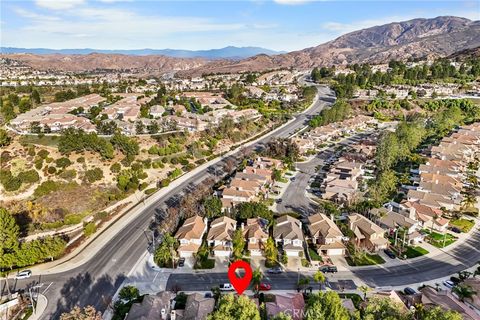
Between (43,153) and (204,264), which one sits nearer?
(204,264)

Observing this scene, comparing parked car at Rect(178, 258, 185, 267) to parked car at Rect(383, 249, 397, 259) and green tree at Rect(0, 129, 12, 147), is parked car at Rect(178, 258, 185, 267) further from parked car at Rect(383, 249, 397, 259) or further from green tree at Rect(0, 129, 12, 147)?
green tree at Rect(0, 129, 12, 147)

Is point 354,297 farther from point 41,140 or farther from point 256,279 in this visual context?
point 41,140

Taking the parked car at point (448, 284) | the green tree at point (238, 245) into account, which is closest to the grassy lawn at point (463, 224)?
the parked car at point (448, 284)

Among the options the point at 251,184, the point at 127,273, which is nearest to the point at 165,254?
the point at 127,273

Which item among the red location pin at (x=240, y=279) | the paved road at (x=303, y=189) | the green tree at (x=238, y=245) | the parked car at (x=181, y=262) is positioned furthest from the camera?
the paved road at (x=303, y=189)

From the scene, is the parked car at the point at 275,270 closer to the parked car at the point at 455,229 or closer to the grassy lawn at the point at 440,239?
the grassy lawn at the point at 440,239

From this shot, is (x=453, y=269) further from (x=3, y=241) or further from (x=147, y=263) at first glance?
(x=3, y=241)

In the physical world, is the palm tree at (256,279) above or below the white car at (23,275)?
above
